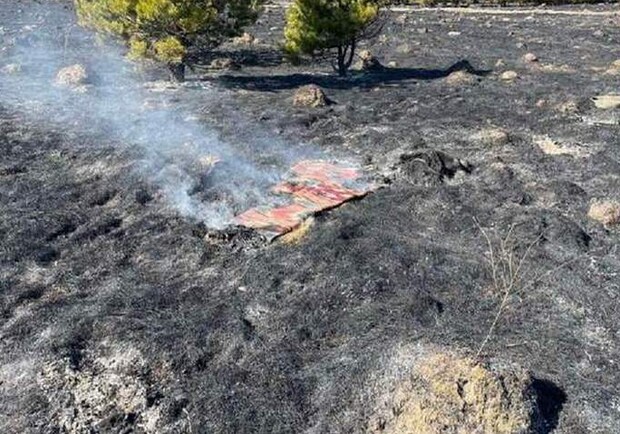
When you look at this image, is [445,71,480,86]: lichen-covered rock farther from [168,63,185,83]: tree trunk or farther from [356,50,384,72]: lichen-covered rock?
[168,63,185,83]: tree trunk

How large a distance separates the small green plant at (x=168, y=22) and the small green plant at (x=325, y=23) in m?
1.60

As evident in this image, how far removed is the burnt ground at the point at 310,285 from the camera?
5695mm

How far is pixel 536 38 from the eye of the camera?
27750 mm

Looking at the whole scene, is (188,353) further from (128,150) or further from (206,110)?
(206,110)

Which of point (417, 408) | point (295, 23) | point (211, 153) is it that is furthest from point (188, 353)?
point (295, 23)

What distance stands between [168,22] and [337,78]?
18.6 ft

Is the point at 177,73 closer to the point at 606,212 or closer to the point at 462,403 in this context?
the point at 606,212

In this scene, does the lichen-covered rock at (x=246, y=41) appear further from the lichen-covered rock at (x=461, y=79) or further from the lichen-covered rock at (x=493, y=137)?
the lichen-covered rock at (x=493, y=137)

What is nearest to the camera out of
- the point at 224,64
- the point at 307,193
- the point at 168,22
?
the point at 307,193

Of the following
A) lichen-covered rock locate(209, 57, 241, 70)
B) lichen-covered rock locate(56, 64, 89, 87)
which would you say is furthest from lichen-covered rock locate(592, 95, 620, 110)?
lichen-covered rock locate(56, 64, 89, 87)

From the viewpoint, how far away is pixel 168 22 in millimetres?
16172

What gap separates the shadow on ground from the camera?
18141mm

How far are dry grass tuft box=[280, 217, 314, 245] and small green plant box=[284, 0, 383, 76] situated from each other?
1086 centimetres

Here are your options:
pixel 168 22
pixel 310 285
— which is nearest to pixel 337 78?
pixel 168 22
